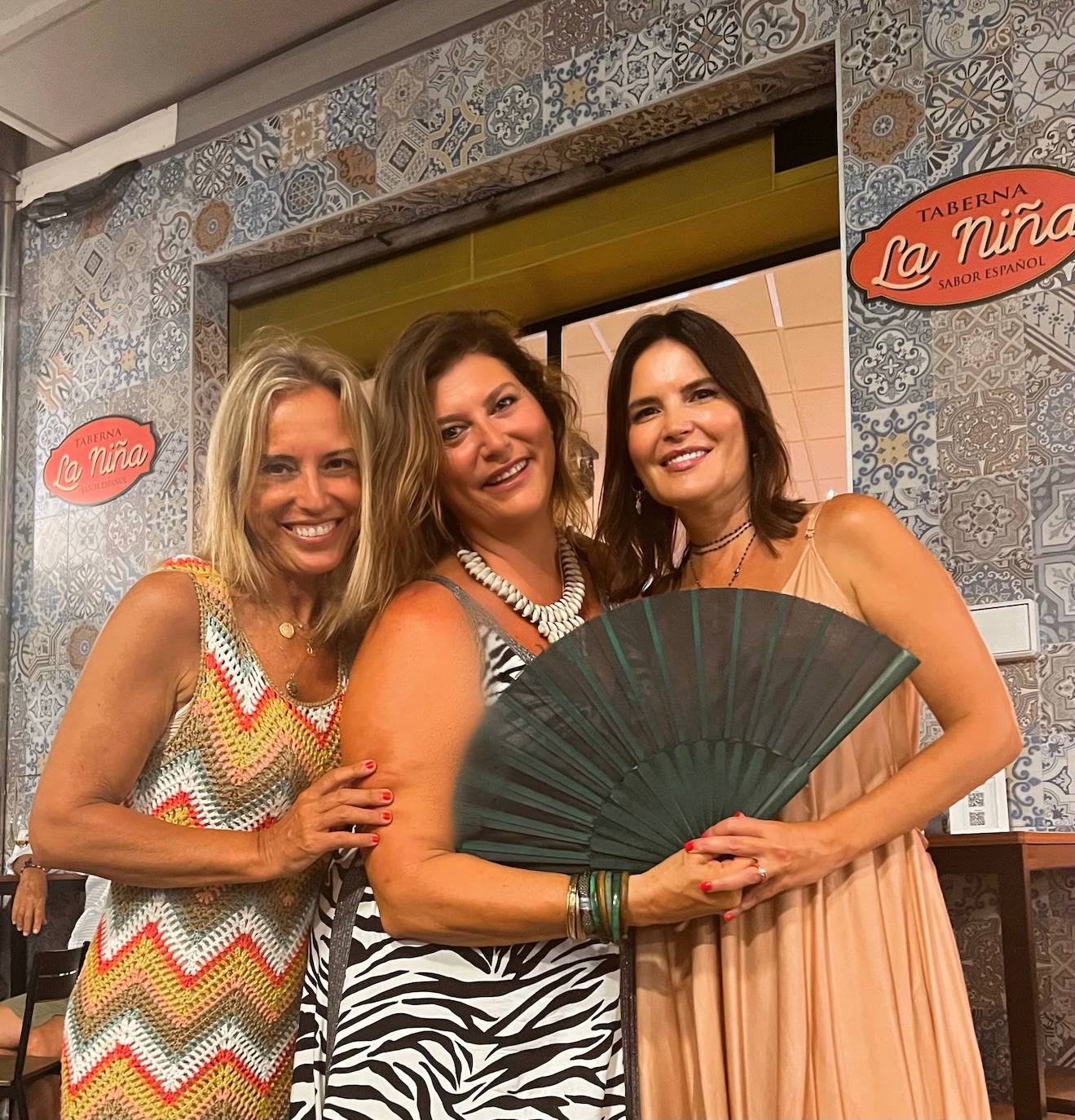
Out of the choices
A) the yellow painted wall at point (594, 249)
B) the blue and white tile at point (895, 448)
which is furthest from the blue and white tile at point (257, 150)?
the blue and white tile at point (895, 448)

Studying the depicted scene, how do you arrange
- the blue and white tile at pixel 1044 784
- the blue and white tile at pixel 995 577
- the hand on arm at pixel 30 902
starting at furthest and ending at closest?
the hand on arm at pixel 30 902
the blue and white tile at pixel 995 577
the blue and white tile at pixel 1044 784

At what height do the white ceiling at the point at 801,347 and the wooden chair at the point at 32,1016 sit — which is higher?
the white ceiling at the point at 801,347

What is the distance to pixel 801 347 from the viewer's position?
10.5 ft

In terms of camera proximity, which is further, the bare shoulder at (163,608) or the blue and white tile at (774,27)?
the blue and white tile at (774,27)

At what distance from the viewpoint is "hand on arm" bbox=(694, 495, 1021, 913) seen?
129cm

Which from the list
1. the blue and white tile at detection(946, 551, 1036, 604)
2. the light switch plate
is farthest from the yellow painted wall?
the light switch plate

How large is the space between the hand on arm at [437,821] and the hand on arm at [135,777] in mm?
111

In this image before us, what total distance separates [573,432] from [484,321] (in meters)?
0.24

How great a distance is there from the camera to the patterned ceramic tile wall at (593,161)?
248cm

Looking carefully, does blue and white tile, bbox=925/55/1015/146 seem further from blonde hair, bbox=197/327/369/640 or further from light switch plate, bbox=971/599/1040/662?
blonde hair, bbox=197/327/369/640

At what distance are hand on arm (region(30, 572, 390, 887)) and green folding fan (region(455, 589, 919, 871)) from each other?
0.83 feet

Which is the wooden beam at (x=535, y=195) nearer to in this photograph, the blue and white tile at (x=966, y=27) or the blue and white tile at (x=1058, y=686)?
the blue and white tile at (x=966, y=27)

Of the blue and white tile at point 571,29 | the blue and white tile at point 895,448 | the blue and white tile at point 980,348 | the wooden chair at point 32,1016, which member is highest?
the blue and white tile at point 571,29

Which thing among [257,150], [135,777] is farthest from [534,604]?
[257,150]
